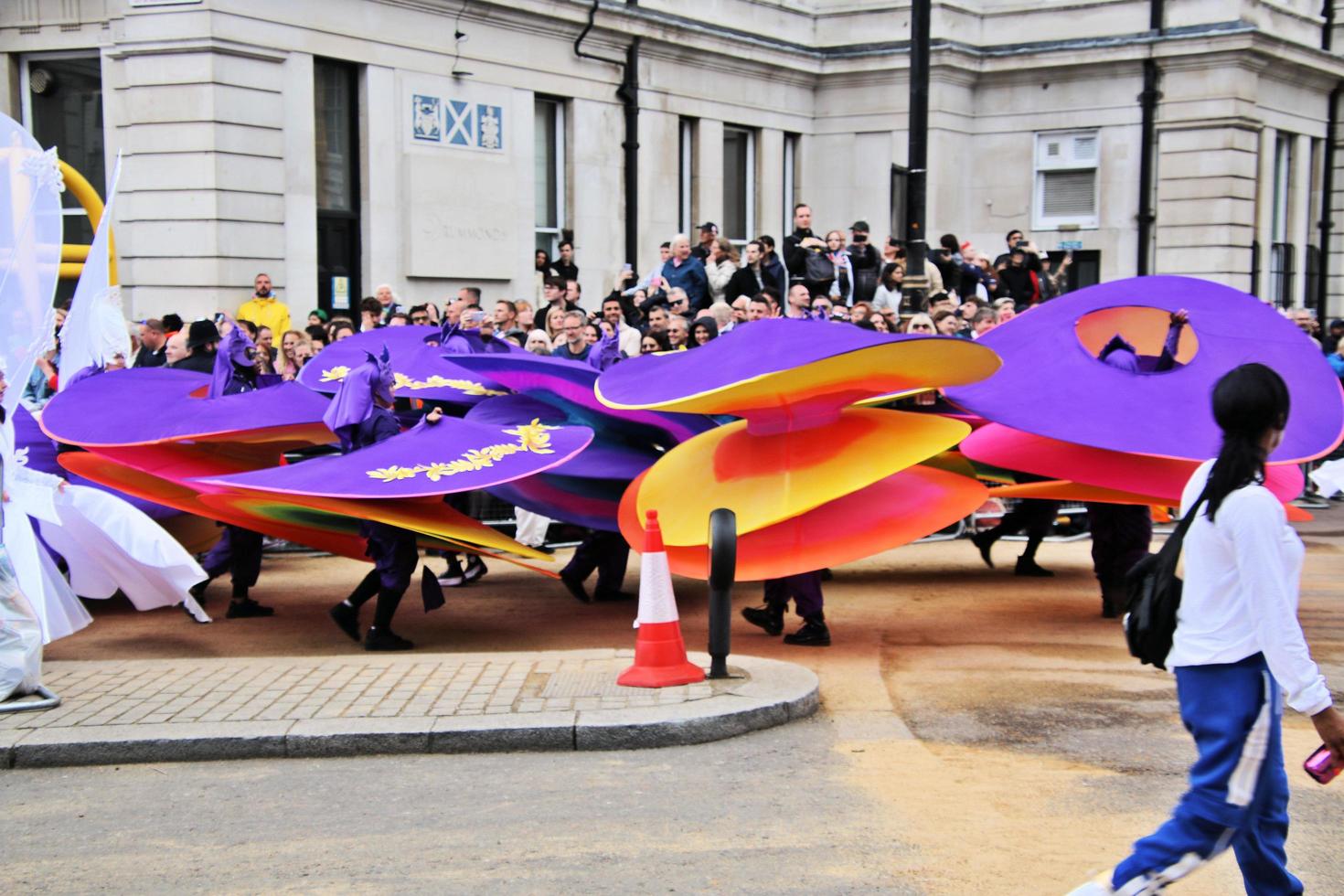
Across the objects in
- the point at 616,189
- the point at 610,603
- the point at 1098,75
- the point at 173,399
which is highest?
the point at 1098,75

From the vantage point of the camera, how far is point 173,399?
35.4 ft

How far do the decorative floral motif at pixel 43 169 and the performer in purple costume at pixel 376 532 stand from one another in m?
2.03

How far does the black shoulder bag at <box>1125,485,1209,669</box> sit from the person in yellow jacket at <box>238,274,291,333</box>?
14.0 metres

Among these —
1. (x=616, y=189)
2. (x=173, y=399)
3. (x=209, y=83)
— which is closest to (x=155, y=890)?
(x=173, y=399)

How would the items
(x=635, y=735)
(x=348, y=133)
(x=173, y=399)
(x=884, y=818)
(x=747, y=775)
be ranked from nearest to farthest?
1. (x=884, y=818)
2. (x=747, y=775)
3. (x=635, y=735)
4. (x=173, y=399)
5. (x=348, y=133)

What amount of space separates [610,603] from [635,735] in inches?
166

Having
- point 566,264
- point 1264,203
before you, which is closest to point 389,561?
point 566,264

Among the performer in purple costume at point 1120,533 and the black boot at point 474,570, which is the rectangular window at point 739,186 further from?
the performer in purple costume at point 1120,533

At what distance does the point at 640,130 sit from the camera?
2327cm

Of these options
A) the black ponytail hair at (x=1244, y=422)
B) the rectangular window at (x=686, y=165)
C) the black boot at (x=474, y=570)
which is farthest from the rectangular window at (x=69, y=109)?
the black ponytail hair at (x=1244, y=422)

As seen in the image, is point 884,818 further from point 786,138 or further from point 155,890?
point 786,138

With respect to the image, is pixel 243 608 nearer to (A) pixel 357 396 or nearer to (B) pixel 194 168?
(A) pixel 357 396

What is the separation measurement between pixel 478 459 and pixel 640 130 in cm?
1473

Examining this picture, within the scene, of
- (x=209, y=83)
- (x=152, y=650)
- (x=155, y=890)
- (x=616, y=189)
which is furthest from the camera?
(x=616, y=189)
